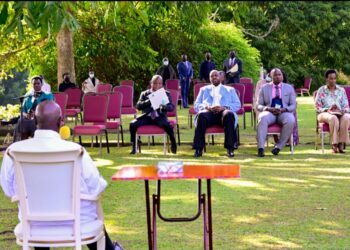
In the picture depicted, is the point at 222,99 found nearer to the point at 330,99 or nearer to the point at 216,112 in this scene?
the point at 216,112

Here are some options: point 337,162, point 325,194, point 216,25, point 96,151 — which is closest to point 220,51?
point 216,25

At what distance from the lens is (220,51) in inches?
1288

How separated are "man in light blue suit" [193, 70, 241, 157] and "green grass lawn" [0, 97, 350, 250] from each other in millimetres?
275

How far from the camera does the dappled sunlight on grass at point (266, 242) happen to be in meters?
6.62

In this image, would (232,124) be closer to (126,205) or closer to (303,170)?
(303,170)

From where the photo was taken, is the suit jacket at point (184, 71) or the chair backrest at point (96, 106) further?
the suit jacket at point (184, 71)

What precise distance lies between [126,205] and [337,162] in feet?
14.2

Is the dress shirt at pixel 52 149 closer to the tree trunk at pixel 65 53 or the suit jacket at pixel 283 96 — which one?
the suit jacket at pixel 283 96

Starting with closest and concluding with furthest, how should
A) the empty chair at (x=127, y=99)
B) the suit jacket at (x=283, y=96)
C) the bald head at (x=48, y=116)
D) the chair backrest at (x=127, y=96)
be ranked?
1. the bald head at (x=48, y=116)
2. the suit jacket at (x=283, y=96)
3. the empty chair at (x=127, y=99)
4. the chair backrest at (x=127, y=96)

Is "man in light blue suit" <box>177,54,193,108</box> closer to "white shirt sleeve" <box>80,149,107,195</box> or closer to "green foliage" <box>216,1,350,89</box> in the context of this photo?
"green foliage" <box>216,1,350,89</box>

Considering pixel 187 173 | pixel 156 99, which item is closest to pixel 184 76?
pixel 156 99

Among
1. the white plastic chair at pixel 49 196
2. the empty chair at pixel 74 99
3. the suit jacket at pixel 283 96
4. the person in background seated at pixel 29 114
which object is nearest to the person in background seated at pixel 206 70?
the empty chair at pixel 74 99

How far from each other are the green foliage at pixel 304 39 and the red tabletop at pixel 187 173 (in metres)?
34.6

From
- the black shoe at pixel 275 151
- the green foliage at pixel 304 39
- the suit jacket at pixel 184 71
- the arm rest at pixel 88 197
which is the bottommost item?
the black shoe at pixel 275 151
